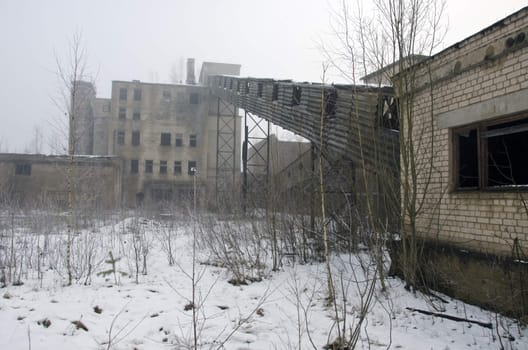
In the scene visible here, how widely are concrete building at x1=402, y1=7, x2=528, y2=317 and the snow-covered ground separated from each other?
477 mm

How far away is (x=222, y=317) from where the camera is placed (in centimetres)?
507

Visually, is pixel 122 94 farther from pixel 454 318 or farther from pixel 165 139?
pixel 454 318

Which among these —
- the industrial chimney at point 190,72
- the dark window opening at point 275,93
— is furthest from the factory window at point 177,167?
the dark window opening at point 275,93

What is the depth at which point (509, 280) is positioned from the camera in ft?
13.8

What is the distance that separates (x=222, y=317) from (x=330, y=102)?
5708 mm

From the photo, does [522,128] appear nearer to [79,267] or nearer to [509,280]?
[509,280]

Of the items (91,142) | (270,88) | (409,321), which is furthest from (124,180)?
(409,321)

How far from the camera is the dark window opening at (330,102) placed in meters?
8.65

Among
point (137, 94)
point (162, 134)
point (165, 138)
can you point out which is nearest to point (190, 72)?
point (137, 94)

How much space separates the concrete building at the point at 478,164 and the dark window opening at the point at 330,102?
2.70 m

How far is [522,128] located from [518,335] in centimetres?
245

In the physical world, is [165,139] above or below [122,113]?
below

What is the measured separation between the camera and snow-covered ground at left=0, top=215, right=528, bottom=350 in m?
4.08

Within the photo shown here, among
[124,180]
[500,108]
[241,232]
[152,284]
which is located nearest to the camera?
[500,108]
